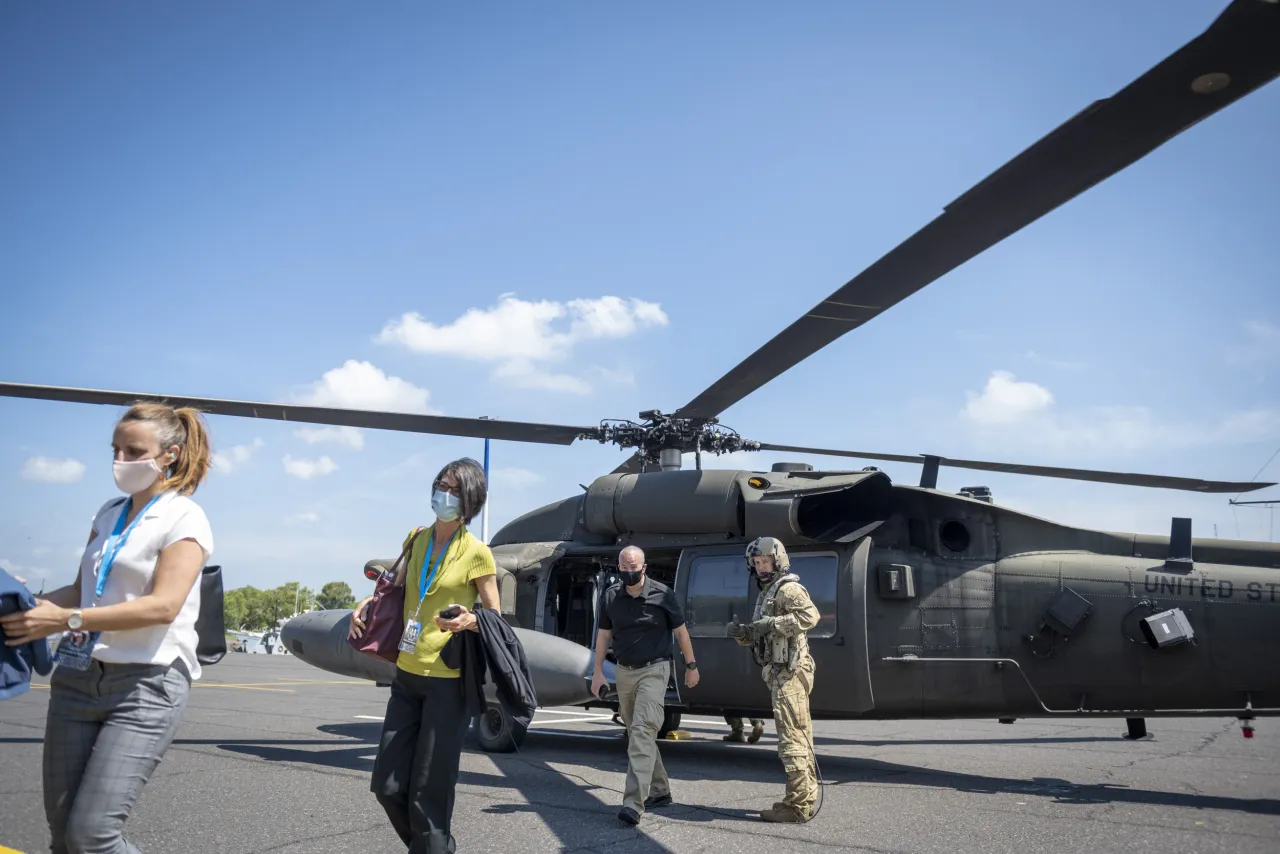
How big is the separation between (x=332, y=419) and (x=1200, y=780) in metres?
8.34

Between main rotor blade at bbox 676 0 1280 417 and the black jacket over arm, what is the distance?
11.9ft

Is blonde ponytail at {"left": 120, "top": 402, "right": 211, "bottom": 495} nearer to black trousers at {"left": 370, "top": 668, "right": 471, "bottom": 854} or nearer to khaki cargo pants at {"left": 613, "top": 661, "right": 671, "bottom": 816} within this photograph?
black trousers at {"left": 370, "top": 668, "right": 471, "bottom": 854}

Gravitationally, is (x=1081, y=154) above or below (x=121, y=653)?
above

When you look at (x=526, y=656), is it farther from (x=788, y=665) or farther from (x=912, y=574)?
(x=912, y=574)

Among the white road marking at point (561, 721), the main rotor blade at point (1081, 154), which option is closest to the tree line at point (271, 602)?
the white road marking at point (561, 721)

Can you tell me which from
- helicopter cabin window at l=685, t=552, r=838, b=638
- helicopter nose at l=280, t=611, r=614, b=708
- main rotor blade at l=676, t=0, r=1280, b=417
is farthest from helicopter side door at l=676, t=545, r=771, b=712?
main rotor blade at l=676, t=0, r=1280, b=417

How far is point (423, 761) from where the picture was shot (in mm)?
3998

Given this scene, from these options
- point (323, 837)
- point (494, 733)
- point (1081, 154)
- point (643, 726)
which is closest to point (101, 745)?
point (323, 837)

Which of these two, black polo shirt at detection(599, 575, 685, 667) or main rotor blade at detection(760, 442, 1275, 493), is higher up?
main rotor blade at detection(760, 442, 1275, 493)

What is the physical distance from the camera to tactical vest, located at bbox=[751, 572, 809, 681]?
6316mm

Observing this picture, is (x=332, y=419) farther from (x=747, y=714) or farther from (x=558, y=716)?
(x=558, y=716)

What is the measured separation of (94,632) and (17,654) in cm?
22

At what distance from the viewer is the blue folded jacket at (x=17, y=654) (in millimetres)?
2771

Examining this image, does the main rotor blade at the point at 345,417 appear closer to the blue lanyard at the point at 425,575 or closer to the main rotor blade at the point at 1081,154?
the main rotor blade at the point at 1081,154
